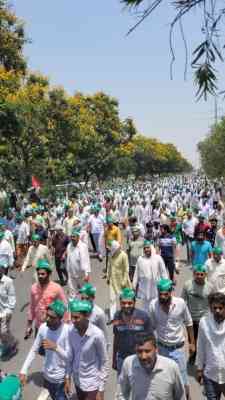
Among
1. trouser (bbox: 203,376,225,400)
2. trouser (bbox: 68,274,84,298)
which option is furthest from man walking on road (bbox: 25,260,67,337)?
trouser (bbox: 68,274,84,298)

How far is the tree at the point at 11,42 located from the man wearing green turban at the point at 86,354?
22796mm

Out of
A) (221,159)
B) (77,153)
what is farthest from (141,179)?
(77,153)

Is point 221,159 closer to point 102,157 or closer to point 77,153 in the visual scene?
point 102,157

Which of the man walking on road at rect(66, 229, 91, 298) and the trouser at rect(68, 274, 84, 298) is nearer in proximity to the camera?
the man walking on road at rect(66, 229, 91, 298)

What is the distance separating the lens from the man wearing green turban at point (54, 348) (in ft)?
14.4

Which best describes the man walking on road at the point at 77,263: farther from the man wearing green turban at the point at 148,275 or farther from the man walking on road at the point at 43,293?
the man walking on road at the point at 43,293

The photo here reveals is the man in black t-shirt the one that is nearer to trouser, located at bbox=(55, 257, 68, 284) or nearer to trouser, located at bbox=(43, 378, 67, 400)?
trouser, located at bbox=(43, 378, 67, 400)

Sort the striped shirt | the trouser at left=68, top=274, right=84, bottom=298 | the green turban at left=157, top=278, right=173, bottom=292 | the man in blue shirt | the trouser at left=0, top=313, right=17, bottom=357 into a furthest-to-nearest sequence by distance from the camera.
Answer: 1. the striped shirt
2. the man in blue shirt
3. the trouser at left=68, top=274, right=84, bottom=298
4. the trouser at left=0, top=313, right=17, bottom=357
5. the green turban at left=157, top=278, right=173, bottom=292

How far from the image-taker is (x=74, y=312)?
169 inches

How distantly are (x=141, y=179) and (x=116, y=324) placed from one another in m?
83.4

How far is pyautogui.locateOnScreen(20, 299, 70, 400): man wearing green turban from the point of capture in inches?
173

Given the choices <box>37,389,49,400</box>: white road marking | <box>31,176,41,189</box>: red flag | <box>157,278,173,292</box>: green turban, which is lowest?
<box>37,389,49,400</box>: white road marking

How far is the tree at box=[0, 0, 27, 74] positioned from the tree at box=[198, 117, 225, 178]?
18.0m

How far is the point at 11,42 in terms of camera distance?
25609 millimetres
